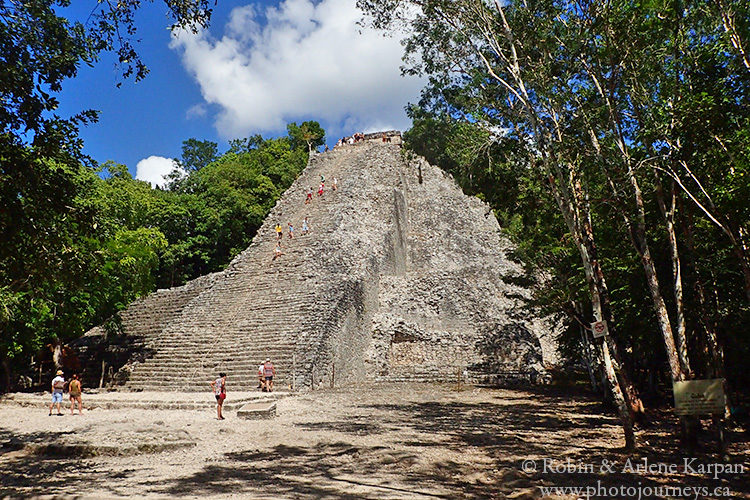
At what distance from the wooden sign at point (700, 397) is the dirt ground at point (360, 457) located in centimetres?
93

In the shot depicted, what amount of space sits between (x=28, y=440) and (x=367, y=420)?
6.20 meters

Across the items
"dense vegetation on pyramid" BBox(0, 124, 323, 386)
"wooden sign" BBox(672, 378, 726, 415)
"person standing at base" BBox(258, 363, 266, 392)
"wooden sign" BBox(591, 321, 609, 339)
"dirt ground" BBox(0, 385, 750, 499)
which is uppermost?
"dense vegetation on pyramid" BBox(0, 124, 323, 386)

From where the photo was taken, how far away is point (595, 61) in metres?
8.46

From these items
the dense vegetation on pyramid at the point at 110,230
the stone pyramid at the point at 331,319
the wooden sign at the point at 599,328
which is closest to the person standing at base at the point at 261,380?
the stone pyramid at the point at 331,319

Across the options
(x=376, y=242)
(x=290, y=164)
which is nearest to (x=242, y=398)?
(x=376, y=242)

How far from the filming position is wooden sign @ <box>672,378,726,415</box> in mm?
6113

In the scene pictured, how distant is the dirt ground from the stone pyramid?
4.16 m

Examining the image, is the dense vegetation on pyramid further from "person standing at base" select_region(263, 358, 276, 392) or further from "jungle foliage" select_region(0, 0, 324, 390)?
"person standing at base" select_region(263, 358, 276, 392)

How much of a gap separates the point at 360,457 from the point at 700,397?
15.1 ft

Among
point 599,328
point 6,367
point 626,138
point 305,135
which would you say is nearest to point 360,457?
point 599,328

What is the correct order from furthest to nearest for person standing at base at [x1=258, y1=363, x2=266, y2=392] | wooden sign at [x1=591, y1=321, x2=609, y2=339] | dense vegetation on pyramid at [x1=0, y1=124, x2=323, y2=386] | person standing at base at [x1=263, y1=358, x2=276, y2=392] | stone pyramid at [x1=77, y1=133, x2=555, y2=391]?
stone pyramid at [x1=77, y1=133, x2=555, y2=391], person standing at base at [x1=258, y1=363, x2=266, y2=392], person standing at base at [x1=263, y1=358, x2=276, y2=392], wooden sign at [x1=591, y1=321, x2=609, y2=339], dense vegetation on pyramid at [x1=0, y1=124, x2=323, y2=386]

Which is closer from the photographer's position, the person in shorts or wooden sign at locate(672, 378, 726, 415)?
wooden sign at locate(672, 378, 726, 415)

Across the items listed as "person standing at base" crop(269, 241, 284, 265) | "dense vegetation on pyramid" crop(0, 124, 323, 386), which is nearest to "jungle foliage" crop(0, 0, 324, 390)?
"dense vegetation on pyramid" crop(0, 124, 323, 386)

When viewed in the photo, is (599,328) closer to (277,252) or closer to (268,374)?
(268,374)
